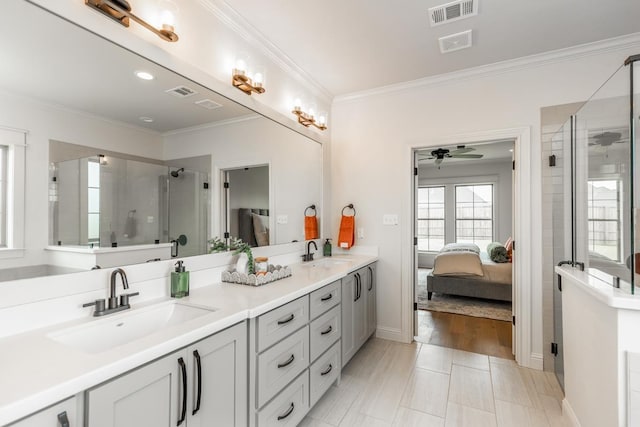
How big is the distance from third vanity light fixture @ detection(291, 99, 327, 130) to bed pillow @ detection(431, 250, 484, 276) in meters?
2.77

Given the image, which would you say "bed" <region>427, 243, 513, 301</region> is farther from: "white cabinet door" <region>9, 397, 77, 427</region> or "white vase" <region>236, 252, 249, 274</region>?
"white cabinet door" <region>9, 397, 77, 427</region>

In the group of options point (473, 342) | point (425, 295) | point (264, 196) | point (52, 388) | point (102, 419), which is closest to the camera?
point (52, 388)

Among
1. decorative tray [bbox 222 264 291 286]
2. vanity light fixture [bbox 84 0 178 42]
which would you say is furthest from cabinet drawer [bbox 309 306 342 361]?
vanity light fixture [bbox 84 0 178 42]

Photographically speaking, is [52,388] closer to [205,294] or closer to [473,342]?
[205,294]

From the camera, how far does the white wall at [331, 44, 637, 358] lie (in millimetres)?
2676

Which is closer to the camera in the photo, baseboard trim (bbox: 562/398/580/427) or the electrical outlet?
baseboard trim (bbox: 562/398/580/427)

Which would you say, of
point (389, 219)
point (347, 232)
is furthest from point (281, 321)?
point (389, 219)

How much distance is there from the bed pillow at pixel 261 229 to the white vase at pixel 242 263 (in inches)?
14.8

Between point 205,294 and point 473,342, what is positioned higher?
point 205,294

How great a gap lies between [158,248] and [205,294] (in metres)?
0.37

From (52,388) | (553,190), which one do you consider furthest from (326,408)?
(553,190)

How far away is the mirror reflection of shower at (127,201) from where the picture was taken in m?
1.33

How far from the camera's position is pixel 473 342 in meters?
3.18

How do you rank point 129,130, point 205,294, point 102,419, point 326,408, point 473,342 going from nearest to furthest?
point 102,419 → point 129,130 → point 205,294 → point 326,408 → point 473,342
